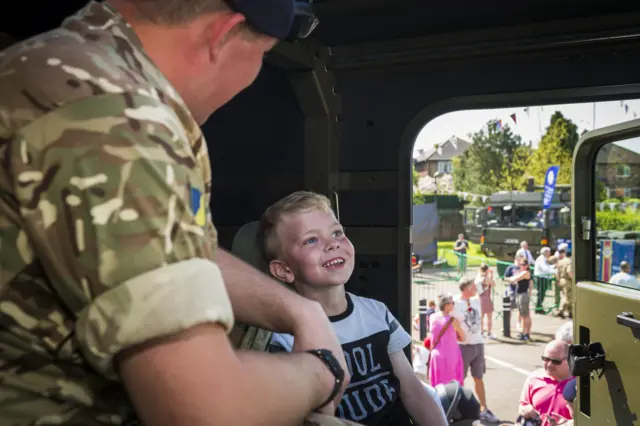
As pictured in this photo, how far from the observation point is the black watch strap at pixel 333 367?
81cm

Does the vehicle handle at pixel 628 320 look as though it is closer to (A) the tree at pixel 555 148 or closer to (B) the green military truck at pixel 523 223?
(B) the green military truck at pixel 523 223

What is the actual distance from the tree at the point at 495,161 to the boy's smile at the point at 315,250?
24.0 meters

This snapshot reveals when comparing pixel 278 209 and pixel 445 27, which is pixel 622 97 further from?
pixel 278 209

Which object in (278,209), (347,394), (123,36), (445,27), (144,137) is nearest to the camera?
(144,137)

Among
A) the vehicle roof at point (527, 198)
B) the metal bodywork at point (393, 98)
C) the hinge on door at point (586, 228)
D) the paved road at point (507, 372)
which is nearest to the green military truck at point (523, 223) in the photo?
the vehicle roof at point (527, 198)

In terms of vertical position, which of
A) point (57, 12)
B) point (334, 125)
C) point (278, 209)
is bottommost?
point (278, 209)

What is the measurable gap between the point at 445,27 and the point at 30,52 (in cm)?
213

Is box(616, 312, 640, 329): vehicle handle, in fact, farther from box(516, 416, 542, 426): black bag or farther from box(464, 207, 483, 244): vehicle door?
box(464, 207, 483, 244): vehicle door

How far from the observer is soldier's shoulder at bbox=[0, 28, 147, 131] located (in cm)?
60

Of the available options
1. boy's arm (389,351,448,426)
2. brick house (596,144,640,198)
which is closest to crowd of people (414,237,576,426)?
boy's arm (389,351,448,426)

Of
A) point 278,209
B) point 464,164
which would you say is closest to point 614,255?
point 278,209

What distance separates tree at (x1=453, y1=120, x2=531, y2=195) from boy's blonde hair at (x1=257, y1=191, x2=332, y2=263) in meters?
23.9

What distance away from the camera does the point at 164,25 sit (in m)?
0.74

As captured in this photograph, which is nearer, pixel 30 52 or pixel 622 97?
pixel 30 52
